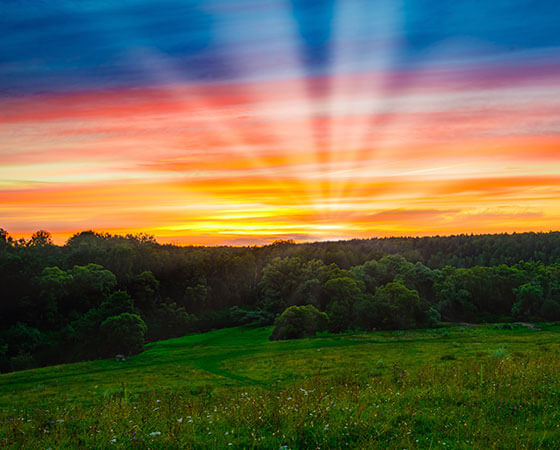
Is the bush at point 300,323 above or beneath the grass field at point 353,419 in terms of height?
beneath

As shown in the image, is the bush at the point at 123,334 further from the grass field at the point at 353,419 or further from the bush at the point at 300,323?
the grass field at the point at 353,419

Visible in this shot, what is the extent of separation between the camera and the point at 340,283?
257ft

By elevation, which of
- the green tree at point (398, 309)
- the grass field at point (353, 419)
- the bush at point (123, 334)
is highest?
the grass field at point (353, 419)

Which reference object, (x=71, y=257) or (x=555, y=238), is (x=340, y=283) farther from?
(x=555, y=238)

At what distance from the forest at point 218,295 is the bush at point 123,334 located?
0.17 m

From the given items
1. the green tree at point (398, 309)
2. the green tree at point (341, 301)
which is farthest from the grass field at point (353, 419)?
the green tree at point (341, 301)

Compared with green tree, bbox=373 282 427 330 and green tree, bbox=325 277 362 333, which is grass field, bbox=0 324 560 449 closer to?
green tree, bbox=373 282 427 330

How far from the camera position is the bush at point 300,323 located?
214 feet

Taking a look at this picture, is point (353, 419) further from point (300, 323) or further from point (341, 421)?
point (300, 323)

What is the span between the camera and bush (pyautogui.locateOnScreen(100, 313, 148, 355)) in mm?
A: 69500

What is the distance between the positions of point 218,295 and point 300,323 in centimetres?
6300

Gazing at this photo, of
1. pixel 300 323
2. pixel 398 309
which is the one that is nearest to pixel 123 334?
pixel 300 323

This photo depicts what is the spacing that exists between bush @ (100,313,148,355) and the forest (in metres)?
0.17

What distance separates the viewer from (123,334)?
6919 centimetres
